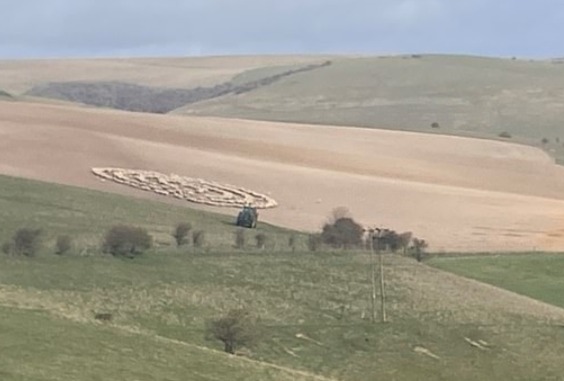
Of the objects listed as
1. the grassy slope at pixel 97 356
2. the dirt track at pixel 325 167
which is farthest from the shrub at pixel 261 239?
the grassy slope at pixel 97 356

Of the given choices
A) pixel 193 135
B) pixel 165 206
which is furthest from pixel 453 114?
pixel 165 206

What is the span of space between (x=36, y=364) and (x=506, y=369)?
14143 mm

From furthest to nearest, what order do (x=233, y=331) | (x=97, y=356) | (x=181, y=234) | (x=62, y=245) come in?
(x=181, y=234), (x=62, y=245), (x=233, y=331), (x=97, y=356)

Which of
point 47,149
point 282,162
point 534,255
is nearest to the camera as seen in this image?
point 534,255

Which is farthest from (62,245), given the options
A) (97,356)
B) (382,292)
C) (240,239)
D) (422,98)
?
(422,98)

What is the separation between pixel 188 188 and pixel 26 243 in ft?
72.9

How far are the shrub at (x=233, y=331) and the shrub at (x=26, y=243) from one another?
1183 cm

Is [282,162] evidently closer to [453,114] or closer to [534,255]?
[534,255]

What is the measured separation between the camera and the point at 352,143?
300ft

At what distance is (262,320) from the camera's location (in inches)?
1379

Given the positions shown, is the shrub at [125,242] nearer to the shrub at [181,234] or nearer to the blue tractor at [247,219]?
the shrub at [181,234]

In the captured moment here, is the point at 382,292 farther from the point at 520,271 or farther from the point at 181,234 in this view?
the point at 520,271

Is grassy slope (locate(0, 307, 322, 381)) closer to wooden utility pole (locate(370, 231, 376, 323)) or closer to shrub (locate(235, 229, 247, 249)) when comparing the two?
wooden utility pole (locate(370, 231, 376, 323))

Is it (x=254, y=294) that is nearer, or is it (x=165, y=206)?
(x=254, y=294)
